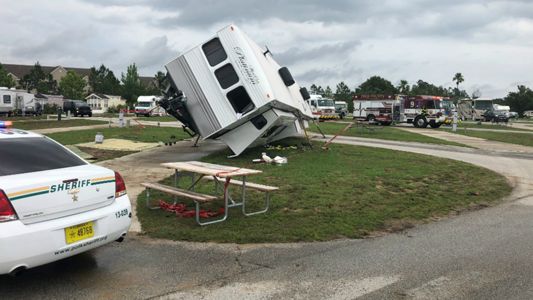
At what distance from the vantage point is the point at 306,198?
8703mm

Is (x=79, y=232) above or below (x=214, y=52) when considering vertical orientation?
below

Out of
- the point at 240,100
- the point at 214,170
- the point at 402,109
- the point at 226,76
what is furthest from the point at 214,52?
the point at 402,109

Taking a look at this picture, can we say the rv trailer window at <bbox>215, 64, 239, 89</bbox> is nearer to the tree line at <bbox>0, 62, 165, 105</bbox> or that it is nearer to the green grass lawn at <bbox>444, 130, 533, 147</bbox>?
the green grass lawn at <bbox>444, 130, 533, 147</bbox>

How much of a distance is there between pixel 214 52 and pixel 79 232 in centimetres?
1004

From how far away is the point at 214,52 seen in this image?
14.1 meters

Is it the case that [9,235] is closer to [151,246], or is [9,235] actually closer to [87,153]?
[151,246]

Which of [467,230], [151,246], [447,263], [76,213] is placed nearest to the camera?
[76,213]

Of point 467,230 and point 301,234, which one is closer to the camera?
point 301,234

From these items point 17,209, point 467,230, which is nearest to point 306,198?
point 467,230

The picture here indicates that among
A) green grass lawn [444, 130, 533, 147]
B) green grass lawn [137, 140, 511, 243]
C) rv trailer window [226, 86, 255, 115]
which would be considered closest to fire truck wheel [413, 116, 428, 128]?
green grass lawn [444, 130, 533, 147]

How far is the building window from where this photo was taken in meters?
14.0

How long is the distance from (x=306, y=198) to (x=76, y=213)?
469cm

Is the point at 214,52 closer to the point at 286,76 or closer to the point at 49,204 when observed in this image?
the point at 286,76

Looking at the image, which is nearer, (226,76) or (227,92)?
(227,92)
